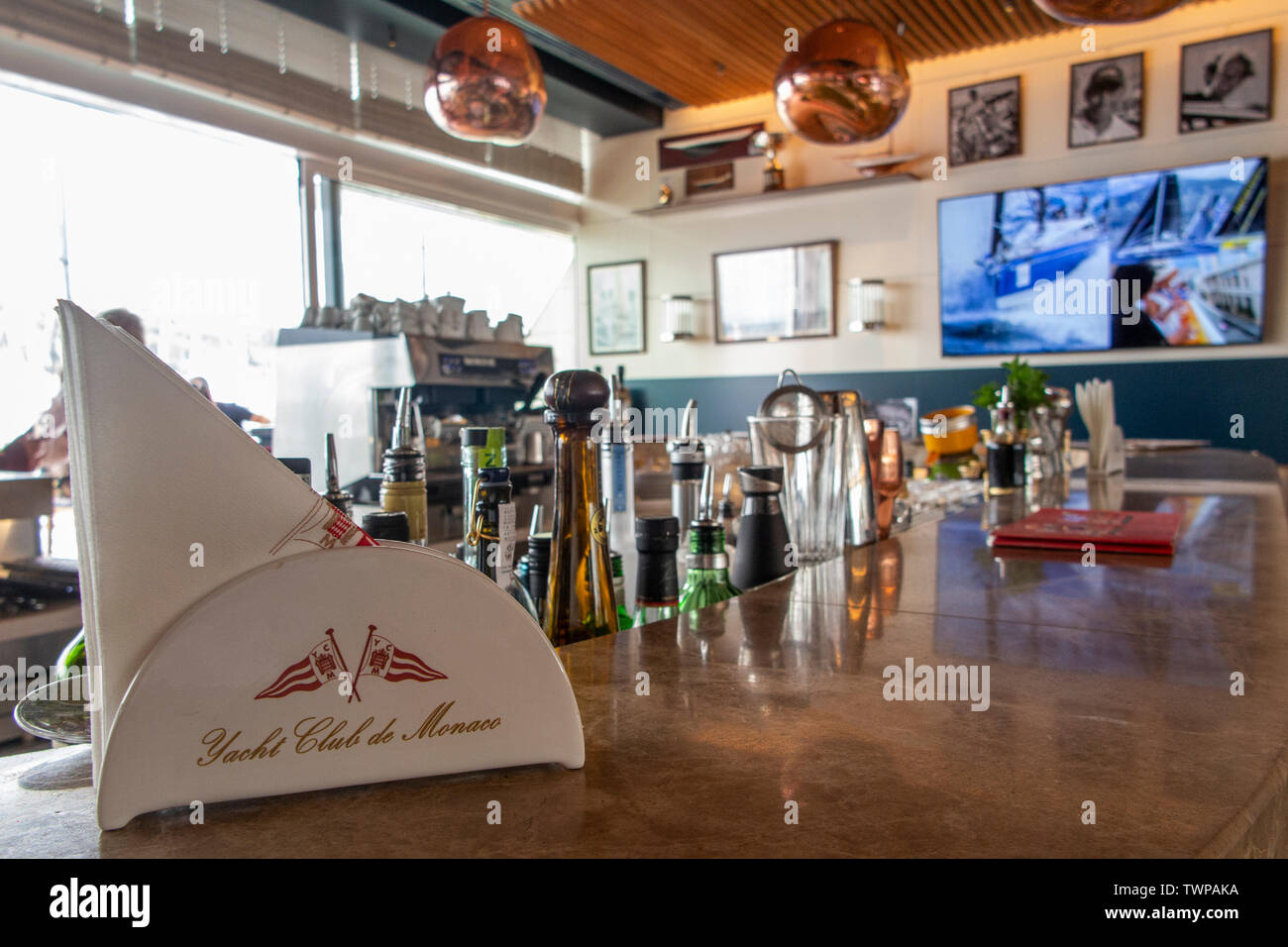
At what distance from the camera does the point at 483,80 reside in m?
2.53

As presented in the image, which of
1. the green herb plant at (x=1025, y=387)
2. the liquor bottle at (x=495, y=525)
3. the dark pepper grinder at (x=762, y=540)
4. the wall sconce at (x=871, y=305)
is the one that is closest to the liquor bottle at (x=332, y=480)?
the liquor bottle at (x=495, y=525)

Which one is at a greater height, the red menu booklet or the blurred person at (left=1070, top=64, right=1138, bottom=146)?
the blurred person at (left=1070, top=64, right=1138, bottom=146)

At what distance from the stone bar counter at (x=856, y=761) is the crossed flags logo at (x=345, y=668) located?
0.20 feet

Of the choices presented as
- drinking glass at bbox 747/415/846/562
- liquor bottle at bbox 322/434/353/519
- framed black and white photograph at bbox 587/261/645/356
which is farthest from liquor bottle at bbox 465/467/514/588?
framed black and white photograph at bbox 587/261/645/356

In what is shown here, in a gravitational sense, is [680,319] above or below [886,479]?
above

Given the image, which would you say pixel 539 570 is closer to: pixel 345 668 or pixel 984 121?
pixel 345 668

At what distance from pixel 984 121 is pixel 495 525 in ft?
20.7

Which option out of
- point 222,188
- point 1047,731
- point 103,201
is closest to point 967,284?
point 222,188

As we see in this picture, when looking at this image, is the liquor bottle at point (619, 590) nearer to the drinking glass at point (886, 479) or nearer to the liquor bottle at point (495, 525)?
the liquor bottle at point (495, 525)

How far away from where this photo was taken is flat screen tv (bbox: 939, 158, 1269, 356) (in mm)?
5320

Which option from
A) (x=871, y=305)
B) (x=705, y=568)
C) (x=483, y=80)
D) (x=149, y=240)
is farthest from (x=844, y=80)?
(x=871, y=305)

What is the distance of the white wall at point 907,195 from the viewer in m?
5.36

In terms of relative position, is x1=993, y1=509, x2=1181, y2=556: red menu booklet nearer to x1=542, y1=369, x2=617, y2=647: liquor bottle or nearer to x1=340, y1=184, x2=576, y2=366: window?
x1=542, y1=369, x2=617, y2=647: liquor bottle

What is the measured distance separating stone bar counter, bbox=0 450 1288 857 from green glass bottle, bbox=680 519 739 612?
10cm
